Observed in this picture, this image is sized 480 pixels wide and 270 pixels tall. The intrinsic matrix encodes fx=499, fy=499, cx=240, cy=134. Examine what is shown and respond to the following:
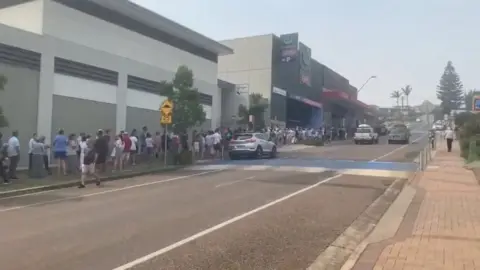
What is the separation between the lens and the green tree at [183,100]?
79.2ft

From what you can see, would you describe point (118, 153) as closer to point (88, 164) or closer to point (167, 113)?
point (167, 113)

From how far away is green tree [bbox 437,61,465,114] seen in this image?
11575 cm

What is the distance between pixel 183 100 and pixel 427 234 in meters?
17.2

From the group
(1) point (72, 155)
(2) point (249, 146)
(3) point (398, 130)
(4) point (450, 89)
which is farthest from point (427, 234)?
(4) point (450, 89)

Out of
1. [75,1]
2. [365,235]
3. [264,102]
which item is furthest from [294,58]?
[365,235]

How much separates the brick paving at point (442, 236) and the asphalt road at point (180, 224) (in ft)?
4.10

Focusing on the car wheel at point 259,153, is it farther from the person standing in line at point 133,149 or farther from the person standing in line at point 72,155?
the person standing in line at point 72,155

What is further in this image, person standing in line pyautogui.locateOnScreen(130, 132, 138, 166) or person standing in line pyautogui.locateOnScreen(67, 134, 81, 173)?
person standing in line pyautogui.locateOnScreen(130, 132, 138, 166)

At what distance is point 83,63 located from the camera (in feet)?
75.7

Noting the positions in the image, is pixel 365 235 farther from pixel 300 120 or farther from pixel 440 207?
pixel 300 120

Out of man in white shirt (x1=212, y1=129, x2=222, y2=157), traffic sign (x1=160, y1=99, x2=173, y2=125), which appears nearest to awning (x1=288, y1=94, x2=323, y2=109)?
man in white shirt (x1=212, y1=129, x2=222, y2=157)

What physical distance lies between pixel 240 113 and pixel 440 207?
28.6 m

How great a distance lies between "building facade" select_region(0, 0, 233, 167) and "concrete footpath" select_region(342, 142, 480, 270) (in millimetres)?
14593

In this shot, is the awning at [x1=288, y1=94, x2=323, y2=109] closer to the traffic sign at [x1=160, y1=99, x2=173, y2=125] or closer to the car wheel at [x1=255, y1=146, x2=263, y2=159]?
the car wheel at [x1=255, y1=146, x2=263, y2=159]
